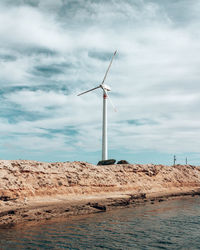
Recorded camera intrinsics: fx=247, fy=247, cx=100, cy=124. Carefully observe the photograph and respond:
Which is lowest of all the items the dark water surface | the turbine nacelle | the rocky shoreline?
the dark water surface

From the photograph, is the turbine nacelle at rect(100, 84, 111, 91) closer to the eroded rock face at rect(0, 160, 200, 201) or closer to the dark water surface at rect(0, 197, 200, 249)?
the eroded rock face at rect(0, 160, 200, 201)

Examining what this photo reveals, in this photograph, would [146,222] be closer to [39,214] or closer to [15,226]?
[39,214]

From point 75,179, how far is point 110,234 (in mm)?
17704

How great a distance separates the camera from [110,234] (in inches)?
706

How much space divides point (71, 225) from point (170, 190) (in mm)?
34547

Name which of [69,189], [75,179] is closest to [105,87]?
[75,179]

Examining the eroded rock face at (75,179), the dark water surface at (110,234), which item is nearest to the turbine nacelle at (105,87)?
the eroded rock face at (75,179)

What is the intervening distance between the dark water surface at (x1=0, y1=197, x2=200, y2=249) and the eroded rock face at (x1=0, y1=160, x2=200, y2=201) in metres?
8.63

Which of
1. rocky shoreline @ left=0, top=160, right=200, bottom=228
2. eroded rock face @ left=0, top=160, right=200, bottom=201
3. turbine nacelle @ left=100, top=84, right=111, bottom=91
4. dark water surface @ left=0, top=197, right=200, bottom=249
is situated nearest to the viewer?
dark water surface @ left=0, top=197, right=200, bottom=249

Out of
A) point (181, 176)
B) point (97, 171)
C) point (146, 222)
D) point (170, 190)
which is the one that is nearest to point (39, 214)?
point (146, 222)

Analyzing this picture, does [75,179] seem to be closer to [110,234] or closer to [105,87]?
[110,234]

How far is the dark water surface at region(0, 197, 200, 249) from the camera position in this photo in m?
15.3

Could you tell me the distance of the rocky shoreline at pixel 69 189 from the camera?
23906 mm

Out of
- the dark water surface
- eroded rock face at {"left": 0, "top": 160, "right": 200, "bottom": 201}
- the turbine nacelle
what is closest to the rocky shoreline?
eroded rock face at {"left": 0, "top": 160, "right": 200, "bottom": 201}
